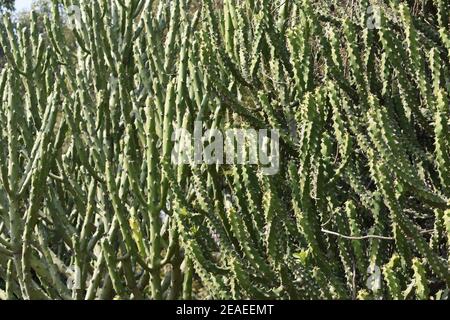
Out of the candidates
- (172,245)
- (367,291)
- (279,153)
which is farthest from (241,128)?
(367,291)

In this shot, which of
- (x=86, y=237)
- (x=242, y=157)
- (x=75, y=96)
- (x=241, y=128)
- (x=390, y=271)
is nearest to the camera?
(x=390, y=271)

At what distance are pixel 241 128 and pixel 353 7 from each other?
1.14 metres

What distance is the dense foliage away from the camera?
2.97 metres

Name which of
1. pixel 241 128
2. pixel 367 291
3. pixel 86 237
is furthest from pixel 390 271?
pixel 86 237

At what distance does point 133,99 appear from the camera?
4.11 meters

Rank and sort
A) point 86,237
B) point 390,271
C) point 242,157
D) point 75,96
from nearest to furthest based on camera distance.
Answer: point 390,271 < point 242,157 < point 86,237 < point 75,96

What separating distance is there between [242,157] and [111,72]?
145 cm

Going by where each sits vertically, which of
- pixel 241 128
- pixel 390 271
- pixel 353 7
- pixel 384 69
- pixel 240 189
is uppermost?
pixel 353 7

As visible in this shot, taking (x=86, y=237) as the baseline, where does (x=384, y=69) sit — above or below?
above

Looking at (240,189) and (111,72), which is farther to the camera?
(111,72)

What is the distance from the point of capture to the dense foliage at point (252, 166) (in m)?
2.97

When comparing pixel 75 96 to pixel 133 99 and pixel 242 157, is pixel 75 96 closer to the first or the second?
pixel 133 99

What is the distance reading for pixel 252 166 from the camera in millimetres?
3371
